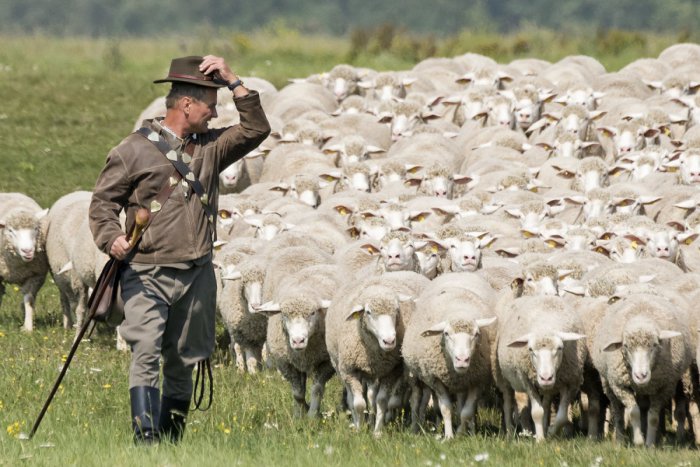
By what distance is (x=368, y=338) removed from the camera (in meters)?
9.30

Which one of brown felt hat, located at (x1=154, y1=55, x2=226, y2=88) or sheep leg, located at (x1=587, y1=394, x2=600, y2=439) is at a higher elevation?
brown felt hat, located at (x1=154, y1=55, x2=226, y2=88)

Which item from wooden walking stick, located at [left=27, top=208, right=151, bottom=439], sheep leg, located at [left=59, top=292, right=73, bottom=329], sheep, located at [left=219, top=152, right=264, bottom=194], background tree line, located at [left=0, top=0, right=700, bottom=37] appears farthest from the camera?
background tree line, located at [left=0, top=0, right=700, bottom=37]

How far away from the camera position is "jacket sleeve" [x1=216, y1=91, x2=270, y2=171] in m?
7.04

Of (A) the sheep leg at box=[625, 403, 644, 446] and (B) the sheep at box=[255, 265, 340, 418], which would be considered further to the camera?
(B) the sheep at box=[255, 265, 340, 418]

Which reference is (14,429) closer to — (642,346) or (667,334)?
(642,346)

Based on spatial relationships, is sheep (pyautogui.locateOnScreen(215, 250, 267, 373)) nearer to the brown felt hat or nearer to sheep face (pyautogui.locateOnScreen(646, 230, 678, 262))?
sheep face (pyautogui.locateOnScreen(646, 230, 678, 262))

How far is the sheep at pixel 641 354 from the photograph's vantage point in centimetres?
853

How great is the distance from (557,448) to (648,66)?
16216 millimetres

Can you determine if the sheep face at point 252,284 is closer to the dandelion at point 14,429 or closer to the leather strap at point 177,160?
the dandelion at point 14,429

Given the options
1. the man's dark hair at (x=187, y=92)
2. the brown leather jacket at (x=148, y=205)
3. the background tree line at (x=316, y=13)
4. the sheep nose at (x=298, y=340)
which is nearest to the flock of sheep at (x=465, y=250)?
the sheep nose at (x=298, y=340)

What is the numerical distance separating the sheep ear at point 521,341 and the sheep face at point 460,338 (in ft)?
0.91

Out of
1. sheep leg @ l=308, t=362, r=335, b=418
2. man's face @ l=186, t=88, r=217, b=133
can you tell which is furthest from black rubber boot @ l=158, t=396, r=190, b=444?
sheep leg @ l=308, t=362, r=335, b=418

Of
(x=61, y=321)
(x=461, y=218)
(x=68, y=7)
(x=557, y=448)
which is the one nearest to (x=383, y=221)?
(x=461, y=218)

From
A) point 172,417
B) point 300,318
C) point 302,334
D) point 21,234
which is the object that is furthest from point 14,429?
point 21,234
